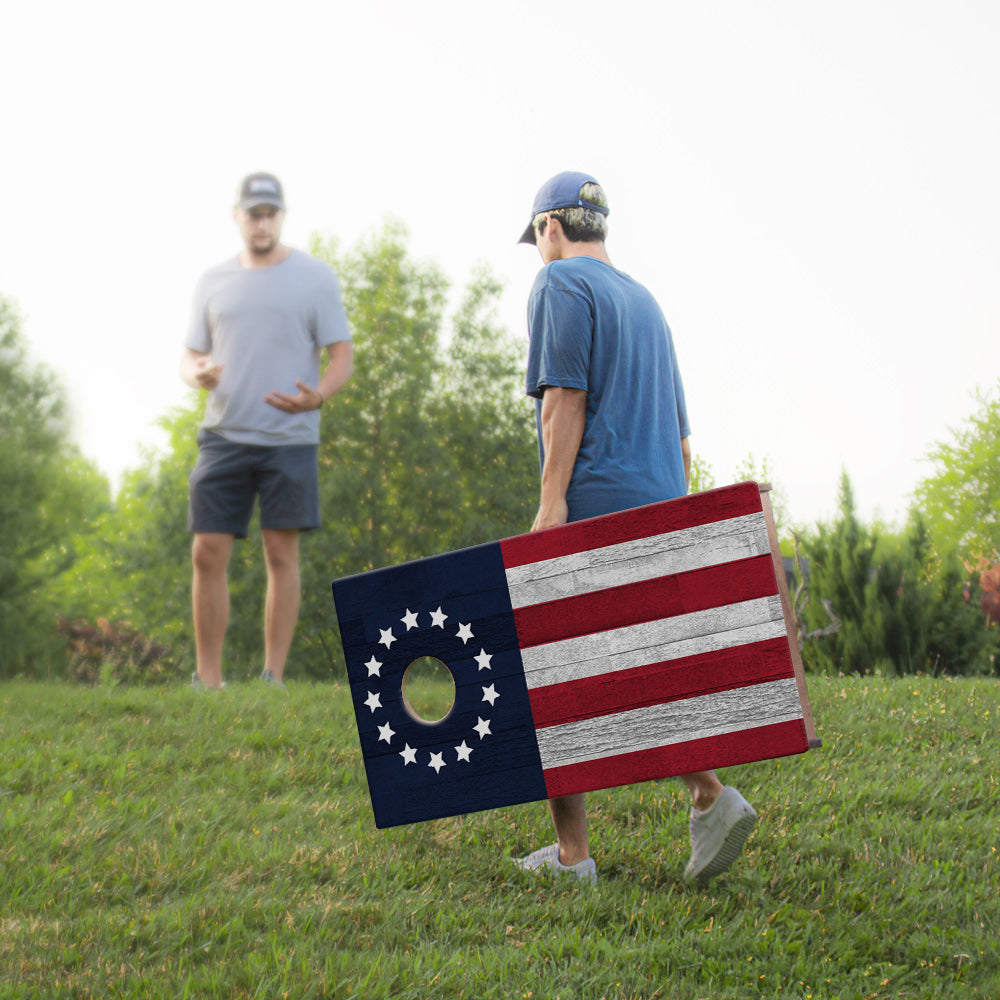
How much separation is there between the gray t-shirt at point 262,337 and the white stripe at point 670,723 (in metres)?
3.34

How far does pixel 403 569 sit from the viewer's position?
266 centimetres

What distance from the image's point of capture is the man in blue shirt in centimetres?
291

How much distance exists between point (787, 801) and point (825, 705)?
5.86 ft

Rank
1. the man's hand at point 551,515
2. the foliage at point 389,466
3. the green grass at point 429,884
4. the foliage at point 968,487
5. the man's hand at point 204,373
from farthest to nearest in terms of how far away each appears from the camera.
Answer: the foliage at point 968,487 → the foliage at point 389,466 → the man's hand at point 204,373 → the man's hand at point 551,515 → the green grass at point 429,884

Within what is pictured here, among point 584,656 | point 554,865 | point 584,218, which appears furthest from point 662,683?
point 584,218

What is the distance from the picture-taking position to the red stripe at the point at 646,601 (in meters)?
2.51

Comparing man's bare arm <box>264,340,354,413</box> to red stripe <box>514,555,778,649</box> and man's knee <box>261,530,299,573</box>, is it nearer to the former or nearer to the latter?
man's knee <box>261,530,299,573</box>

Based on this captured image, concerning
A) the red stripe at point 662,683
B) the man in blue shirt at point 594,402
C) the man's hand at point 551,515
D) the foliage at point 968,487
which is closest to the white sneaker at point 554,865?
the man in blue shirt at point 594,402

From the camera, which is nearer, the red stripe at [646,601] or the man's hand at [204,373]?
the red stripe at [646,601]

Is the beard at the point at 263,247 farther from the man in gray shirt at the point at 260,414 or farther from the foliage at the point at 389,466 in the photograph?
the foliage at the point at 389,466

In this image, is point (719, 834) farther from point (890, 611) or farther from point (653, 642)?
point (890, 611)

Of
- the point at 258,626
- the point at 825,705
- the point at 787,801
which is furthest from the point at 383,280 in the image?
the point at 787,801

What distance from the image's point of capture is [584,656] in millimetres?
2598

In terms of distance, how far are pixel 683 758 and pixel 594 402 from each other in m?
1.10
